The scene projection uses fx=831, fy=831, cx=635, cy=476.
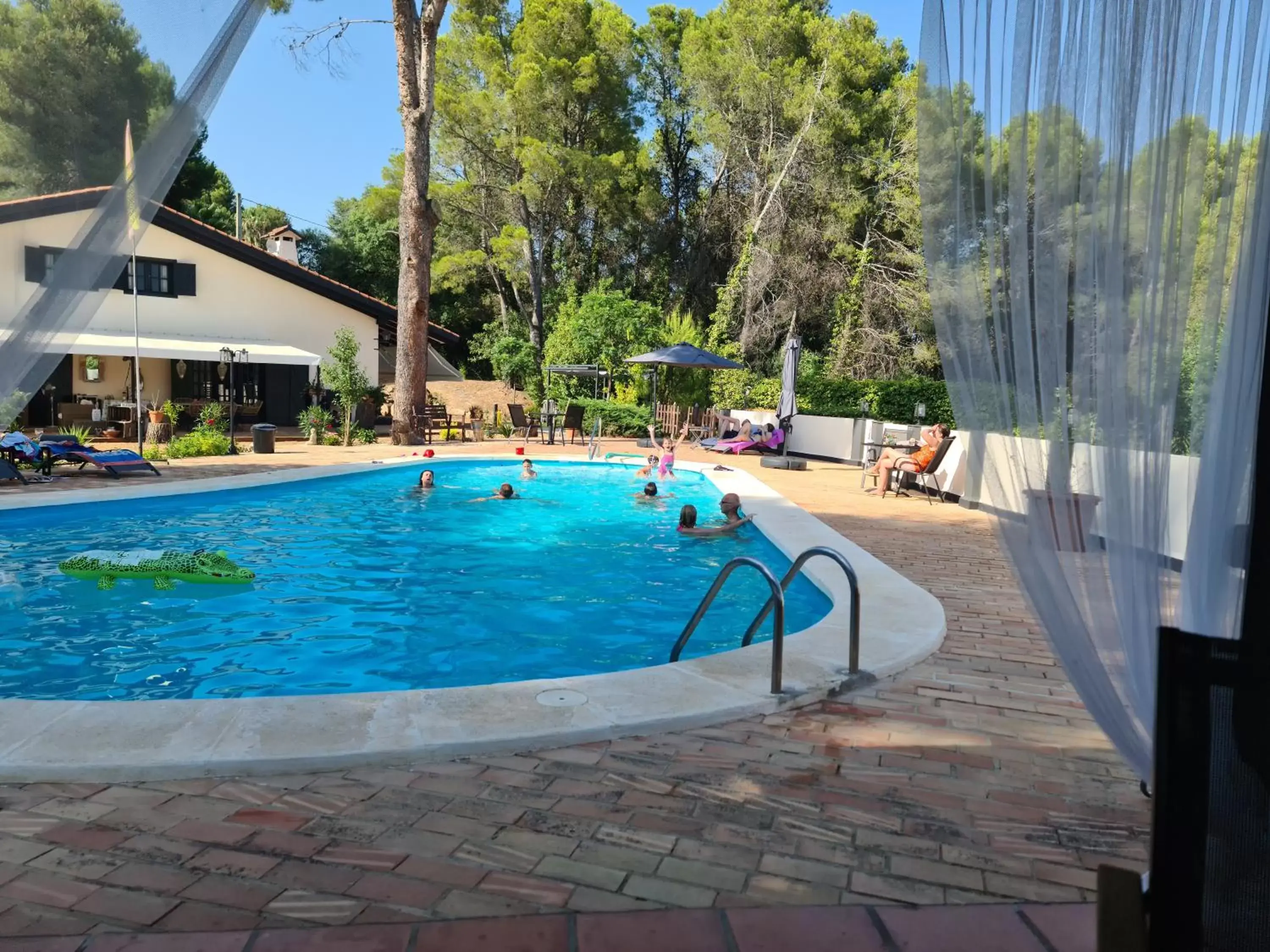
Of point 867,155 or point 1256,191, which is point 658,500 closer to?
point 1256,191

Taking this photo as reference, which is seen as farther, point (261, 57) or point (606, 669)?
point (606, 669)

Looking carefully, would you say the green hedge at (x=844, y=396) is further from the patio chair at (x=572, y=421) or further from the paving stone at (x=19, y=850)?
the paving stone at (x=19, y=850)

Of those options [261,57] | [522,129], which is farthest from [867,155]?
[261,57]

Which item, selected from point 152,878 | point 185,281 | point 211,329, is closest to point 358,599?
point 152,878

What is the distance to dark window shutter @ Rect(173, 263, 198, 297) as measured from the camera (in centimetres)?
2080

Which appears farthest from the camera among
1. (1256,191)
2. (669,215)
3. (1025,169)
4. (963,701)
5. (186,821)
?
(669,215)

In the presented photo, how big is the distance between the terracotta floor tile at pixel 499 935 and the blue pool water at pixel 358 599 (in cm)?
380

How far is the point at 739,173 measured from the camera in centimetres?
3028

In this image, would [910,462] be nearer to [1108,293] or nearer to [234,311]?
[1108,293]

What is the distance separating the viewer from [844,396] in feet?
73.2

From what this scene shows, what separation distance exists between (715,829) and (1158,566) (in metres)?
1.58

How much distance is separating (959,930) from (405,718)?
229 cm

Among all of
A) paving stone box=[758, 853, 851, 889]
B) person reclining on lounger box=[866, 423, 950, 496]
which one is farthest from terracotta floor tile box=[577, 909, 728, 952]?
person reclining on lounger box=[866, 423, 950, 496]

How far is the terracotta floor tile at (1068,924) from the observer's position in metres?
2.17
